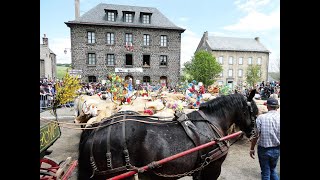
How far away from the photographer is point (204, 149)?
3.12 meters

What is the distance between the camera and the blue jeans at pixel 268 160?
11.4 feet

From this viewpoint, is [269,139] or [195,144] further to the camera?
[269,139]

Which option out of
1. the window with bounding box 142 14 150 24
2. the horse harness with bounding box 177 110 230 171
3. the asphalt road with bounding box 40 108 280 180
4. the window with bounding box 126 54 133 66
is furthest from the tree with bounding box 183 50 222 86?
the horse harness with bounding box 177 110 230 171

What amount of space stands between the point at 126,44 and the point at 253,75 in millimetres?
26835

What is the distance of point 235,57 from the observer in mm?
44281

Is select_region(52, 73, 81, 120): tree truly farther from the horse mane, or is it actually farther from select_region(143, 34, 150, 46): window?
select_region(143, 34, 150, 46): window

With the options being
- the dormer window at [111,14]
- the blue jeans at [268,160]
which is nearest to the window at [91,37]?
the dormer window at [111,14]

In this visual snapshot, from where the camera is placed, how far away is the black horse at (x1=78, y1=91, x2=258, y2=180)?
2713 millimetres

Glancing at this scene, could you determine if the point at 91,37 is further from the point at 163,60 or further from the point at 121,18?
the point at 163,60

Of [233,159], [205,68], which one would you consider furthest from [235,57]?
[233,159]

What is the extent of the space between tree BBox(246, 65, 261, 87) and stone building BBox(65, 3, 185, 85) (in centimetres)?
1951
